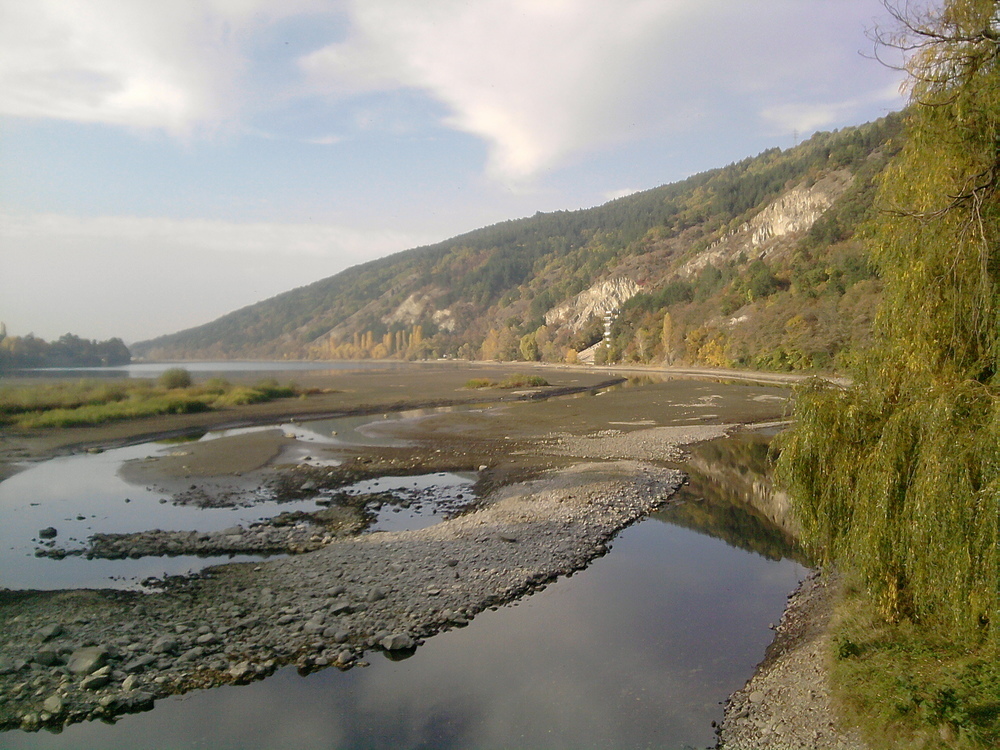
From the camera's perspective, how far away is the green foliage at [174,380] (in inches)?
2147

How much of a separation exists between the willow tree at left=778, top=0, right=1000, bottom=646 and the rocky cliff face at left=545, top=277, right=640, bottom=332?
144 meters

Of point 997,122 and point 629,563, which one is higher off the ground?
point 997,122

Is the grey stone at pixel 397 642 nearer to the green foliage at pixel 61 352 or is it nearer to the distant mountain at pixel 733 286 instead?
the distant mountain at pixel 733 286

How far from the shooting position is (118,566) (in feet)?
44.7

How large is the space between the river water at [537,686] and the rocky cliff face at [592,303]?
5591 inches

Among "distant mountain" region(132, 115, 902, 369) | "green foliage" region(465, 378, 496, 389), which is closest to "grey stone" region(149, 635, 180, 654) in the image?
"distant mountain" region(132, 115, 902, 369)

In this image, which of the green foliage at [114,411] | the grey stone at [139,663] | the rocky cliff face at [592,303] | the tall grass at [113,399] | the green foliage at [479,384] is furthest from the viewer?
the rocky cliff face at [592,303]

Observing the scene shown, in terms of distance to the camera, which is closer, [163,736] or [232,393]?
[163,736]

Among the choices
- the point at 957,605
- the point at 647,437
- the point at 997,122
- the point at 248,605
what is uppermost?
the point at 997,122

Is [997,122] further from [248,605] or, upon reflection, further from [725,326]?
[725,326]

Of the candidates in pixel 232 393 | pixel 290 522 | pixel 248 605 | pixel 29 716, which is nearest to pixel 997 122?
pixel 248 605

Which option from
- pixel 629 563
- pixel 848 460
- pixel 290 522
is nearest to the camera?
pixel 848 460

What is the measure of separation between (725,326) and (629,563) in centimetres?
8512

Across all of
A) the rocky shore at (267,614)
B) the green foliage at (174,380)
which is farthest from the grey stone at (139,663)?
the green foliage at (174,380)
